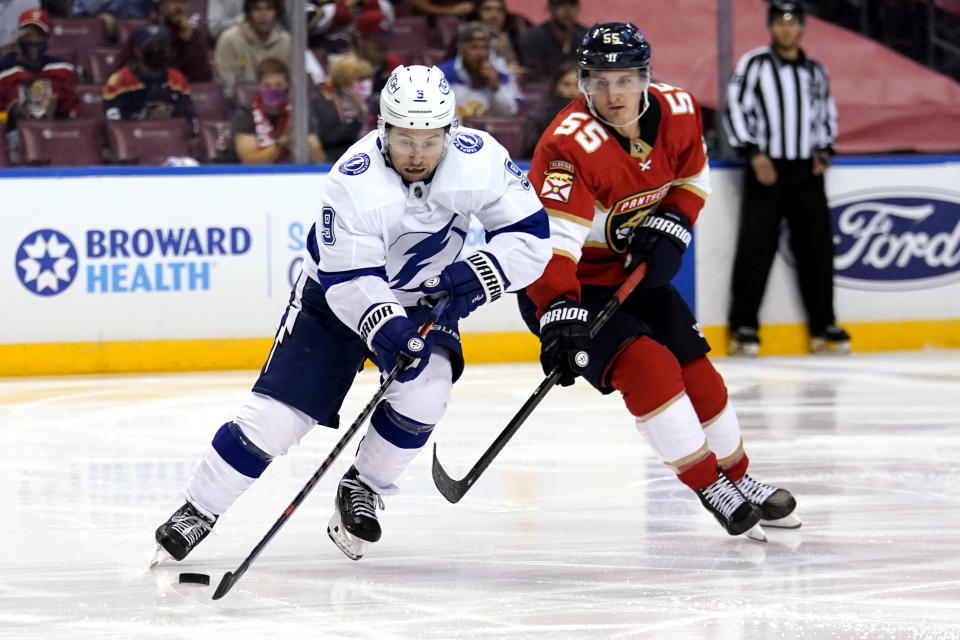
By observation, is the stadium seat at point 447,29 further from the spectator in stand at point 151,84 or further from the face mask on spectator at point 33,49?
the face mask on spectator at point 33,49

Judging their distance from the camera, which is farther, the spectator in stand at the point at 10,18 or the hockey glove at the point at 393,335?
the spectator in stand at the point at 10,18

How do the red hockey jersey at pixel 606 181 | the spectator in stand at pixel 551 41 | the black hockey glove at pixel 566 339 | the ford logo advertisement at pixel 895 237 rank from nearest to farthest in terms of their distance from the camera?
the black hockey glove at pixel 566 339 → the red hockey jersey at pixel 606 181 → the spectator in stand at pixel 551 41 → the ford logo advertisement at pixel 895 237

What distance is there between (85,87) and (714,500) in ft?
13.0

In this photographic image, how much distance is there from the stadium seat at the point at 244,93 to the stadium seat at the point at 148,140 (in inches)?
9.8

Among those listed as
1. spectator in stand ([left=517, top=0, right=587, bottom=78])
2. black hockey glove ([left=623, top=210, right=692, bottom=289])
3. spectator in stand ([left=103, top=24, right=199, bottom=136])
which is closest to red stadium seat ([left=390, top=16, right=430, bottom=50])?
spectator in stand ([left=517, top=0, right=587, bottom=78])

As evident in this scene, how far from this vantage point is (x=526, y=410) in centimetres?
332

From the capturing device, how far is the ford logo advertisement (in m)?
7.02

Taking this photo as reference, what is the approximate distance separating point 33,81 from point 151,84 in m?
0.48

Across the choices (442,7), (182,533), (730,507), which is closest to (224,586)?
(182,533)

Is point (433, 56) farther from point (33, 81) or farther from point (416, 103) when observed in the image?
point (416, 103)

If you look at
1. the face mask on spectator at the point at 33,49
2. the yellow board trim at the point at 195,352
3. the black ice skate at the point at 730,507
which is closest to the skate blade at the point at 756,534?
the black ice skate at the point at 730,507

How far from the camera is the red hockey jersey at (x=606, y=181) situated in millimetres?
3326

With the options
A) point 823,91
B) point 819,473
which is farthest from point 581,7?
point 819,473

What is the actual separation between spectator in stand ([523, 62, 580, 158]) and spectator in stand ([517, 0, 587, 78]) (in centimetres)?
5
